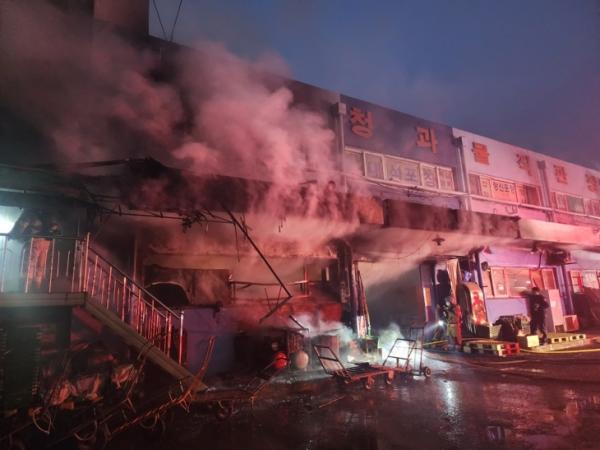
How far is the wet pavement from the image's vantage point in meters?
5.21

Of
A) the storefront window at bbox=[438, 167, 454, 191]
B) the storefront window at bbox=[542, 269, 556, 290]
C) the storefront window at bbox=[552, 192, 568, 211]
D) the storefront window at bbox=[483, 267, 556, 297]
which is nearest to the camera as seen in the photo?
the storefront window at bbox=[483, 267, 556, 297]

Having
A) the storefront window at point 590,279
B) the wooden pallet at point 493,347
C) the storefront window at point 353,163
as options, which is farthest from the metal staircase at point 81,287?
the storefront window at point 590,279

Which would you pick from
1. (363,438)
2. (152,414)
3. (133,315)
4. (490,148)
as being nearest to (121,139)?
(133,315)

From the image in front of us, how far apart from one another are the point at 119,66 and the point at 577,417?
479 inches

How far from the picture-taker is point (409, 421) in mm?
6000

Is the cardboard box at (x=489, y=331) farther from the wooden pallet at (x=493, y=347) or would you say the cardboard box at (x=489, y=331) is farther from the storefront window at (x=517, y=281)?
the storefront window at (x=517, y=281)

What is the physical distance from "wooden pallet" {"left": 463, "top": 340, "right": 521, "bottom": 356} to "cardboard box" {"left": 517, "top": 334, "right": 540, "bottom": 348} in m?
0.58

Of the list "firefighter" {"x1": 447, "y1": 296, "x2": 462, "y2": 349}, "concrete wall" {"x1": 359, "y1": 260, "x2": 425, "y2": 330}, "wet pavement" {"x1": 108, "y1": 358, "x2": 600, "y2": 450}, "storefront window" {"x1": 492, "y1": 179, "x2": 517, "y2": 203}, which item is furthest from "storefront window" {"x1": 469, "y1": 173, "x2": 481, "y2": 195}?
"wet pavement" {"x1": 108, "y1": 358, "x2": 600, "y2": 450}

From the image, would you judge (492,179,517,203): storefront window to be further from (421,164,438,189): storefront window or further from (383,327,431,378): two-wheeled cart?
(383,327,431,378): two-wheeled cart

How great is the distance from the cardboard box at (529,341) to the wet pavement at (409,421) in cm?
423

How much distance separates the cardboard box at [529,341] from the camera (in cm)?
1199

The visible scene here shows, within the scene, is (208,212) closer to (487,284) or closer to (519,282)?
(487,284)

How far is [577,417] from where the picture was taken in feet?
19.4

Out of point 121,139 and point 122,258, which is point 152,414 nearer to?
point 122,258
